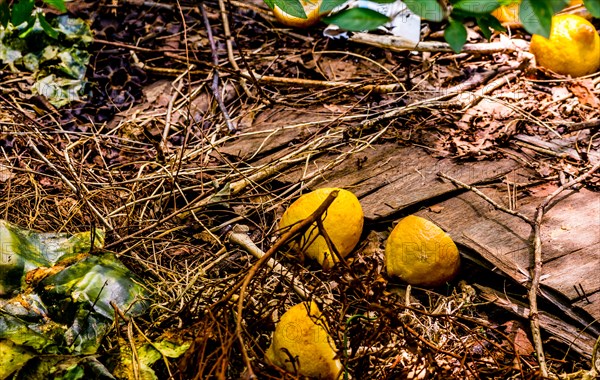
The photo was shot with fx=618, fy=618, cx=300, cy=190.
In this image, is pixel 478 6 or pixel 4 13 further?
pixel 4 13

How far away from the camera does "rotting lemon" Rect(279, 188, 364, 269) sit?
3.09 metres

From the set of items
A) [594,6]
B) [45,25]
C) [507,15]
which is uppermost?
[594,6]

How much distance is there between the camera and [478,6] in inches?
65.6

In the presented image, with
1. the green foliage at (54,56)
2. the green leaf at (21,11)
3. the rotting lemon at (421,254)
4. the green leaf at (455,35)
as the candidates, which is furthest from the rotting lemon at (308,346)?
the green foliage at (54,56)

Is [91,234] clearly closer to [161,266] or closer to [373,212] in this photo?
[161,266]

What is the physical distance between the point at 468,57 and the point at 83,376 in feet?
11.6

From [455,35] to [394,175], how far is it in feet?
6.57

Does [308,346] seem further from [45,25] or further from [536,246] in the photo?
[45,25]

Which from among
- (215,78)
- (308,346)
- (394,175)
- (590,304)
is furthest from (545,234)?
(215,78)

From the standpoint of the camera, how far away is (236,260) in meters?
3.29

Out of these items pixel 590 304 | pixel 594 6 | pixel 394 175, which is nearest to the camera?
pixel 594 6

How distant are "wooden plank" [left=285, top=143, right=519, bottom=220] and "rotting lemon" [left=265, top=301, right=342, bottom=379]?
111cm

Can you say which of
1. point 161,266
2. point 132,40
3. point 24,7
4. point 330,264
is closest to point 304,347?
point 330,264

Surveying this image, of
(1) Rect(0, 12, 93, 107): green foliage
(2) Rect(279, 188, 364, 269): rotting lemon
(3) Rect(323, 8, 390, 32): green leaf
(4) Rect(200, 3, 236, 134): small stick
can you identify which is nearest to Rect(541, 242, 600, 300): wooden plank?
(2) Rect(279, 188, 364, 269): rotting lemon
